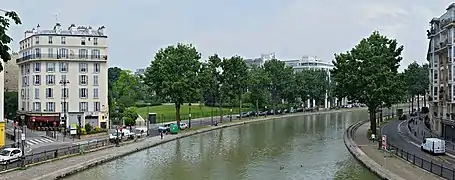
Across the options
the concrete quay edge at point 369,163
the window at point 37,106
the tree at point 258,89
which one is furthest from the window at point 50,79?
the tree at point 258,89

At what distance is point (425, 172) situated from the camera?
109ft

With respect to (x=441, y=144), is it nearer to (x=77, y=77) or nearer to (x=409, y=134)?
(x=409, y=134)

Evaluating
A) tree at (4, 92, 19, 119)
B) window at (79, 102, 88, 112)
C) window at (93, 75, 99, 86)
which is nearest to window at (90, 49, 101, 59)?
window at (93, 75, 99, 86)

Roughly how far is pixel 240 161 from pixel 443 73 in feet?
91.9

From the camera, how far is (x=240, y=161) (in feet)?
144

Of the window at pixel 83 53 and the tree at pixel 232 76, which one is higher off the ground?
the window at pixel 83 53

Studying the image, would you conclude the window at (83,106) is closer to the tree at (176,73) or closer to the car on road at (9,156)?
the tree at (176,73)

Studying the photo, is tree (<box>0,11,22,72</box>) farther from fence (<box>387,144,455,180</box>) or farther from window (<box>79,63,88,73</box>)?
window (<box>79,63,88,73</box>)

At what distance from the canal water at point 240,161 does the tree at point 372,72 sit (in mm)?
6273

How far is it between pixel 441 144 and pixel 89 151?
101 feet

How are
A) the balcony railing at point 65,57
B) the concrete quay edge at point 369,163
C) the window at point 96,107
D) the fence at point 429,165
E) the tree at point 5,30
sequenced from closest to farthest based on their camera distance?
1. the tree at point 5,30
2. the fence at point 429,165
3. the concrete quay edge at point 369,163
4. the balcony railing at point 65,57
5. the window at point 96,107

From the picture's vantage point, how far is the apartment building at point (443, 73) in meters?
52.2

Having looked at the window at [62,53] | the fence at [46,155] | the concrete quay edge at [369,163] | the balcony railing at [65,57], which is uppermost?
the window at [62,53]

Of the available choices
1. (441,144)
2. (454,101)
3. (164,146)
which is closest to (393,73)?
(454,101)
